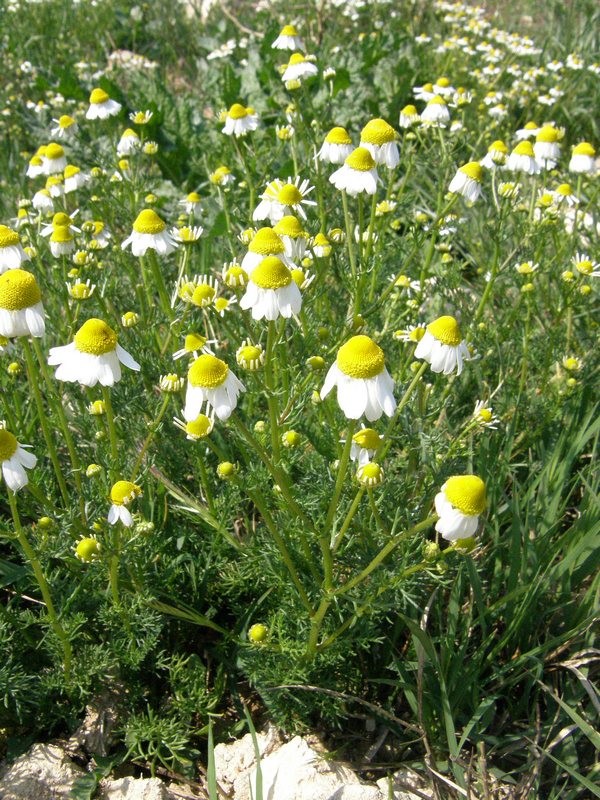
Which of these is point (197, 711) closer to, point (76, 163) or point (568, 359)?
point (568, 359)

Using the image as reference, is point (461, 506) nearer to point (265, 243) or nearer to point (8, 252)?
point (265, 243)

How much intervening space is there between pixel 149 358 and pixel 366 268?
0.85 meters

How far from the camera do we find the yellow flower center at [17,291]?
1.68m

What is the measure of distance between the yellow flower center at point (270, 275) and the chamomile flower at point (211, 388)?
229 mm

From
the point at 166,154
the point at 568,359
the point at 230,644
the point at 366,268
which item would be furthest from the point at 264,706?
the point at 166,154

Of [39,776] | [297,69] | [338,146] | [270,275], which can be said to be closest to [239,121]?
[297,69]

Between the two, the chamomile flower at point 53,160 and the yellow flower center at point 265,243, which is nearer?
the yellow flower center at point 265,243

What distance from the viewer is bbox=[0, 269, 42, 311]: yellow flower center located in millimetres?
1678

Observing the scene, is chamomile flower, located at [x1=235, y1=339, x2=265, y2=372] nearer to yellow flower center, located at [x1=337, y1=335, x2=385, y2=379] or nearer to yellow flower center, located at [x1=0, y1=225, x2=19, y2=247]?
yellow flower center, located at [x1=337, y1=335, x2=385, y2=379]

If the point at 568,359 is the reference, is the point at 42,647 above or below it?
below

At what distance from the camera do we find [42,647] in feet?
7.22

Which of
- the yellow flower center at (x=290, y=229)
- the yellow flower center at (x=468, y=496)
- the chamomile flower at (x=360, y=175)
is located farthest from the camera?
the chamomile flower at (x=360, y=175)

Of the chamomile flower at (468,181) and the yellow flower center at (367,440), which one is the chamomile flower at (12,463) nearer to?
the yellow flower center at (367,440)

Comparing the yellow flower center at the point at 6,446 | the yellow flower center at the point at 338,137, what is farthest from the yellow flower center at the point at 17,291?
the yellow flower center at the point at 338,137
